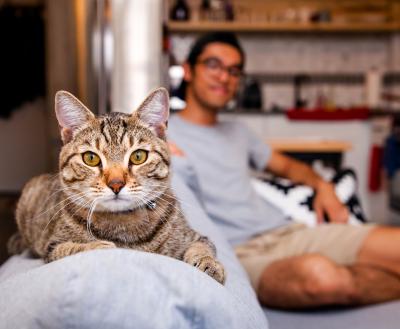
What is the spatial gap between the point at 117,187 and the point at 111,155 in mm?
61

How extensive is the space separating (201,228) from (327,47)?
→ 4.30 metres

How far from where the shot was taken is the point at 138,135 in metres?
0.85

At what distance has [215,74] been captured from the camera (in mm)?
1924

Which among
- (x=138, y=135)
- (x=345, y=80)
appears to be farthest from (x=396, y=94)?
(x=138, y=135)

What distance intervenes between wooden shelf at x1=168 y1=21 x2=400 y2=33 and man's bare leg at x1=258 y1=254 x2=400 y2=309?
3485mm

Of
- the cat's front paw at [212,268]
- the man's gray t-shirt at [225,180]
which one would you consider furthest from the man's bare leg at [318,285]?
the cat's front paw at [212,268]

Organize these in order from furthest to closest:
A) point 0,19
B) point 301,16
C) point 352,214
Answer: point 301,16
point 352,214
point 0,19

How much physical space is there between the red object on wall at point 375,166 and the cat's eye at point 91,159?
3.48 metres

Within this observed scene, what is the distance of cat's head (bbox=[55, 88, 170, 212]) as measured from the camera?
800 millimetres

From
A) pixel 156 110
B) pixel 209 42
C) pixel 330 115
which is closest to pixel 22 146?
pixel 209 42

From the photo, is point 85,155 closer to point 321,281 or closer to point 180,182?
point 180,182

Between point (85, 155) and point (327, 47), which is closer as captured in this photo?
point (85, 155)

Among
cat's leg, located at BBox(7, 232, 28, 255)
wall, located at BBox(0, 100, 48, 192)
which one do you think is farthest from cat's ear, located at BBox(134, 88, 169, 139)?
wall, located at BBox(0, 100, 48, 192)

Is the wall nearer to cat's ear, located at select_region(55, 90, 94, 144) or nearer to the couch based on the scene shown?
cat's ear, located at select_region(55, 90, 94, 144)
